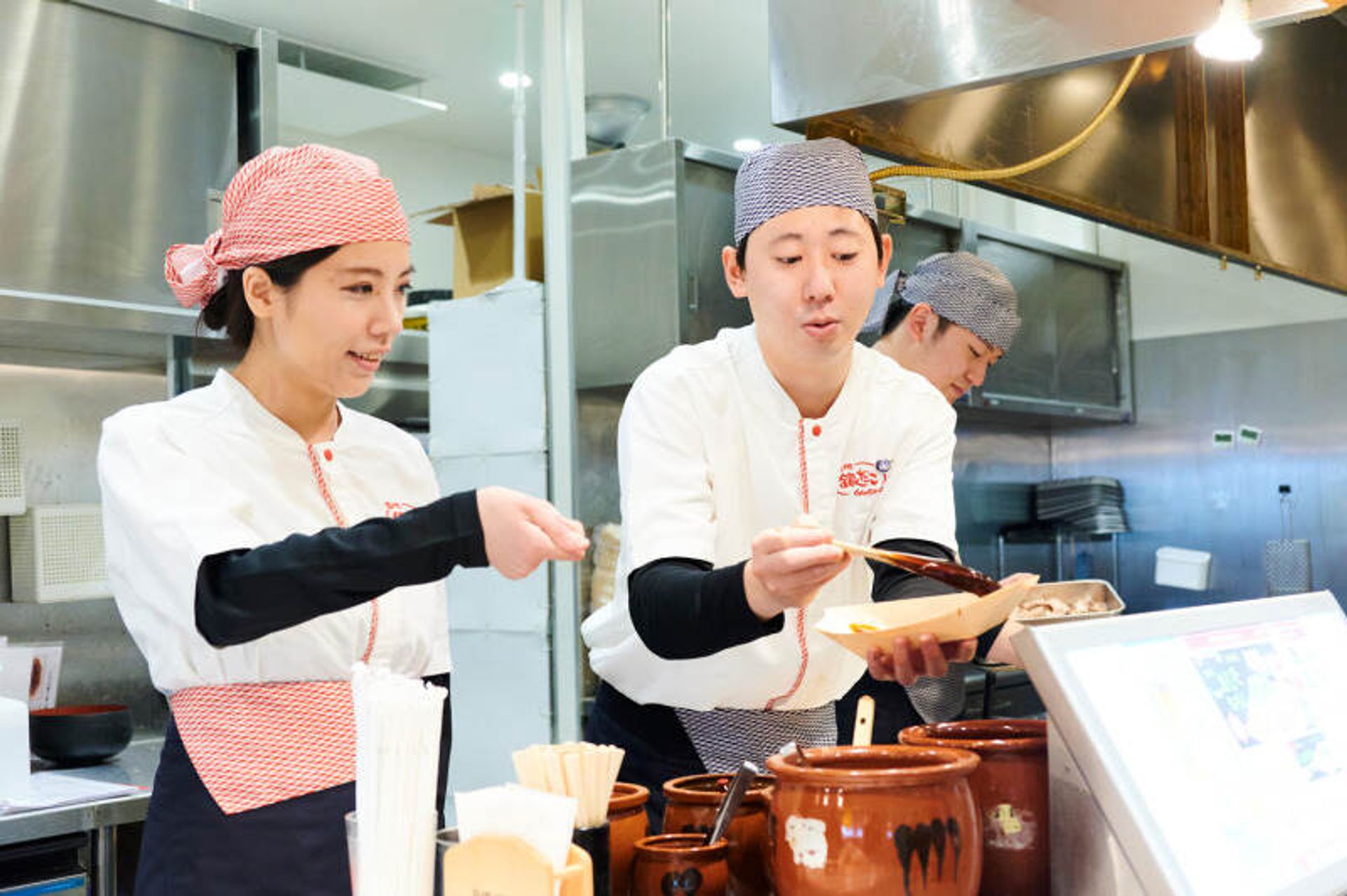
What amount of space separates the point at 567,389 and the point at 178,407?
7.15 ft

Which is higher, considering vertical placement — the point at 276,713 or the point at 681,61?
the point at 681,61

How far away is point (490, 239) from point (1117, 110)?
1937 mm

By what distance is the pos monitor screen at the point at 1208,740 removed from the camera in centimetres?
104

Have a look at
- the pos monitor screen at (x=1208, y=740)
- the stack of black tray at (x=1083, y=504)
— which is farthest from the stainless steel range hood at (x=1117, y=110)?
the stack of black tray at (x=1083, y=504)

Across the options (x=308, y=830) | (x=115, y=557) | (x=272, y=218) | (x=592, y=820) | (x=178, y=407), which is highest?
(x=272, y=218)

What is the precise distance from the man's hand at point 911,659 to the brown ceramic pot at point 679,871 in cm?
25

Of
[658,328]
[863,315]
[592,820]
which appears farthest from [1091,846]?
[658,328]

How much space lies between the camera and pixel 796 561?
124cm

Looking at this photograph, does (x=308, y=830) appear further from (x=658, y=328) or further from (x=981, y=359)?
(x=658, y=328)

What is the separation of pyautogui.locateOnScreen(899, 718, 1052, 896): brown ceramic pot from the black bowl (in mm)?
2407

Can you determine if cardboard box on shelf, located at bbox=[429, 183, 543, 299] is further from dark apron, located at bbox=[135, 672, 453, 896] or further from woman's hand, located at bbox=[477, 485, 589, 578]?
woman's hand, located at bbox=[477, 485, 589, 578]

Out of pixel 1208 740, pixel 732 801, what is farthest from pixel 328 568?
pixel 1208 740

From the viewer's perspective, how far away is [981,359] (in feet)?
10.3

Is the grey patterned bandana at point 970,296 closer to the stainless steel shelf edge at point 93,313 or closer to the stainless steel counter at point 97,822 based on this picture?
the stainless steel shelf edge at point 93,313
